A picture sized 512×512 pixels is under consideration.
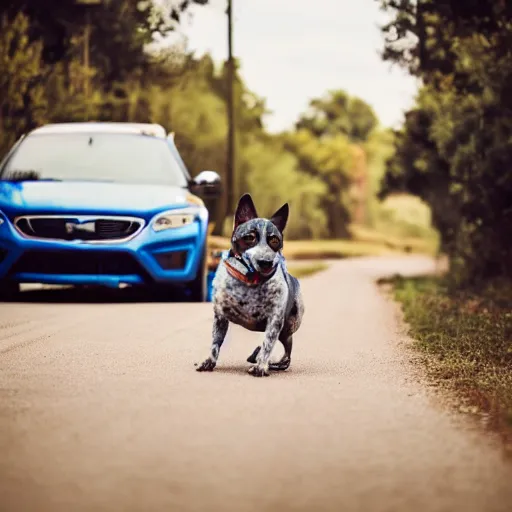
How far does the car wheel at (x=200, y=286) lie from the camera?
1457 cm

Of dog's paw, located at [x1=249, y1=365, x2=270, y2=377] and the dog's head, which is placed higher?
the dog's head

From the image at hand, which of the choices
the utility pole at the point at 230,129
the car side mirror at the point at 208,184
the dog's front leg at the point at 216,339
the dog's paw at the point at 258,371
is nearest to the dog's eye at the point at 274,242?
the dog's front leg at the point at 216,339

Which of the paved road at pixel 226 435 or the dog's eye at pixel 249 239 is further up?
the dog's eye at pixel 249 239

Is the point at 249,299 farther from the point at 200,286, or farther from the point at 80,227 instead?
the point at 200,286

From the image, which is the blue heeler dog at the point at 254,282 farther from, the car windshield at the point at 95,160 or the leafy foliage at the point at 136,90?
the leafy foliage at the point at 136,90

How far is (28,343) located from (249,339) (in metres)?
2.07

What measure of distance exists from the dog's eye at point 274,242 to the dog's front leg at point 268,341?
0.44m

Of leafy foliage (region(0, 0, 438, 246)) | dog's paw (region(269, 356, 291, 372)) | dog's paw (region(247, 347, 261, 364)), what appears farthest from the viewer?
leafy foliage (region(0, 0, 438, 246))

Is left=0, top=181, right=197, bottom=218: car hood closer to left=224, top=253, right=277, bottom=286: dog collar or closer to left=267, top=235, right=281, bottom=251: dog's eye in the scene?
left=224, top=253, right=277, bottom=286: dog collar

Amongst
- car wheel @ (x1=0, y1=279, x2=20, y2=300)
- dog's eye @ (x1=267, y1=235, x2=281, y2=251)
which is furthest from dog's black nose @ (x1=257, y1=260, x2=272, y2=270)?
car wheel @ (x1=0, y1=279, x2=20, y2=300)

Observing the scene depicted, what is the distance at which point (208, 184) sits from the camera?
14672mm

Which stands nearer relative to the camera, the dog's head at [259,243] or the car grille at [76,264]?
the dog's head at [259,243]

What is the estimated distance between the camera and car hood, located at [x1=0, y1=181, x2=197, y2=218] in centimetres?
1409

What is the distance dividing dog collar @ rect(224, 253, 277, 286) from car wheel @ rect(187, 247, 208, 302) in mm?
6207
